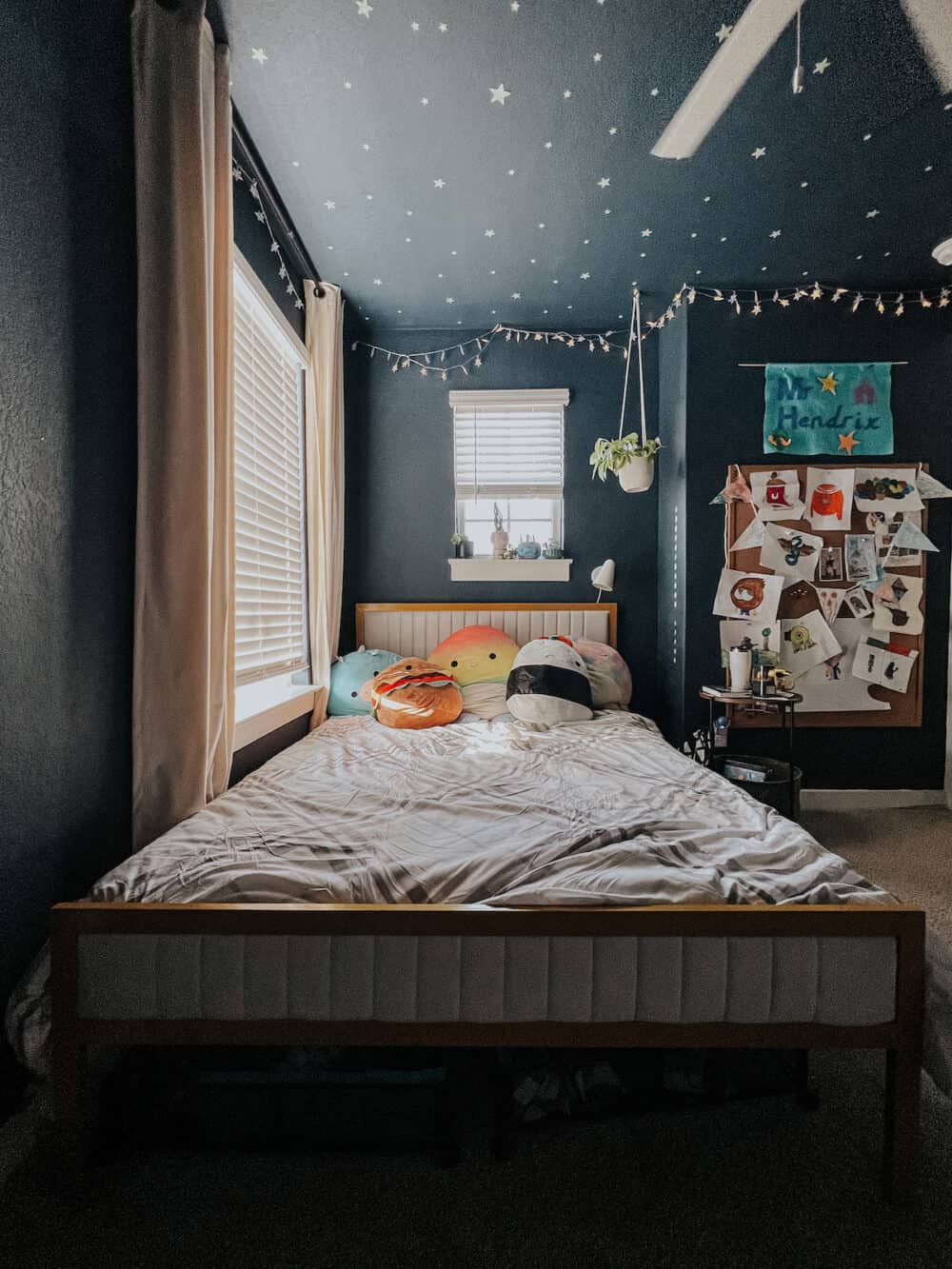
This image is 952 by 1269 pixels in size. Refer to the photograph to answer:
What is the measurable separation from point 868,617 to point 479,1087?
296cm

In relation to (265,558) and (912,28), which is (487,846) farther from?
(912,28)

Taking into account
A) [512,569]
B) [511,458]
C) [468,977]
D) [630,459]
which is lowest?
[468,977]

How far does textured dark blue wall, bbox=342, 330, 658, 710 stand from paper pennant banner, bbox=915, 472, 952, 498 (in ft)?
4.26

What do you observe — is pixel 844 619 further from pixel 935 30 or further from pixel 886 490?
pixel 935 30

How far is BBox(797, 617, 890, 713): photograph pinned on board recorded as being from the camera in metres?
3.30

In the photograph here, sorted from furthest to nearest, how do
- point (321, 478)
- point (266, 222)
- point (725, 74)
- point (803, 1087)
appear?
point (321, 478)
point (266, 222)
point (725, 74)
point (803, 1087)

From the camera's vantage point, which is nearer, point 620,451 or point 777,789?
point 777,789

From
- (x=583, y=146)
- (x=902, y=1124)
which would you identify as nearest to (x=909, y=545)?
(x=583, y=146)

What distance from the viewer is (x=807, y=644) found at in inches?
129

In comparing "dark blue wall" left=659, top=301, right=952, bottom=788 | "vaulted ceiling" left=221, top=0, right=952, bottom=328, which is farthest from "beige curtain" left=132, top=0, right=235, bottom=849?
"dark blue wall" left=659, top=301, right=952, bottom=788

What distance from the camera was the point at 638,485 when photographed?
3.33 m

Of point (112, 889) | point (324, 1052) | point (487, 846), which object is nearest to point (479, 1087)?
point (324, 1052)

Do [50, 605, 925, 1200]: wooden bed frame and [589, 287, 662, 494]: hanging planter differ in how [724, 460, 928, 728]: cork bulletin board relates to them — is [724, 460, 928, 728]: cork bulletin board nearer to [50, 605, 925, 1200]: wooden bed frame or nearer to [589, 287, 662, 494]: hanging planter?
[589, 287, 662, 494]: hanging planter

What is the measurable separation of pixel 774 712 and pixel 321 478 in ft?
8.35
